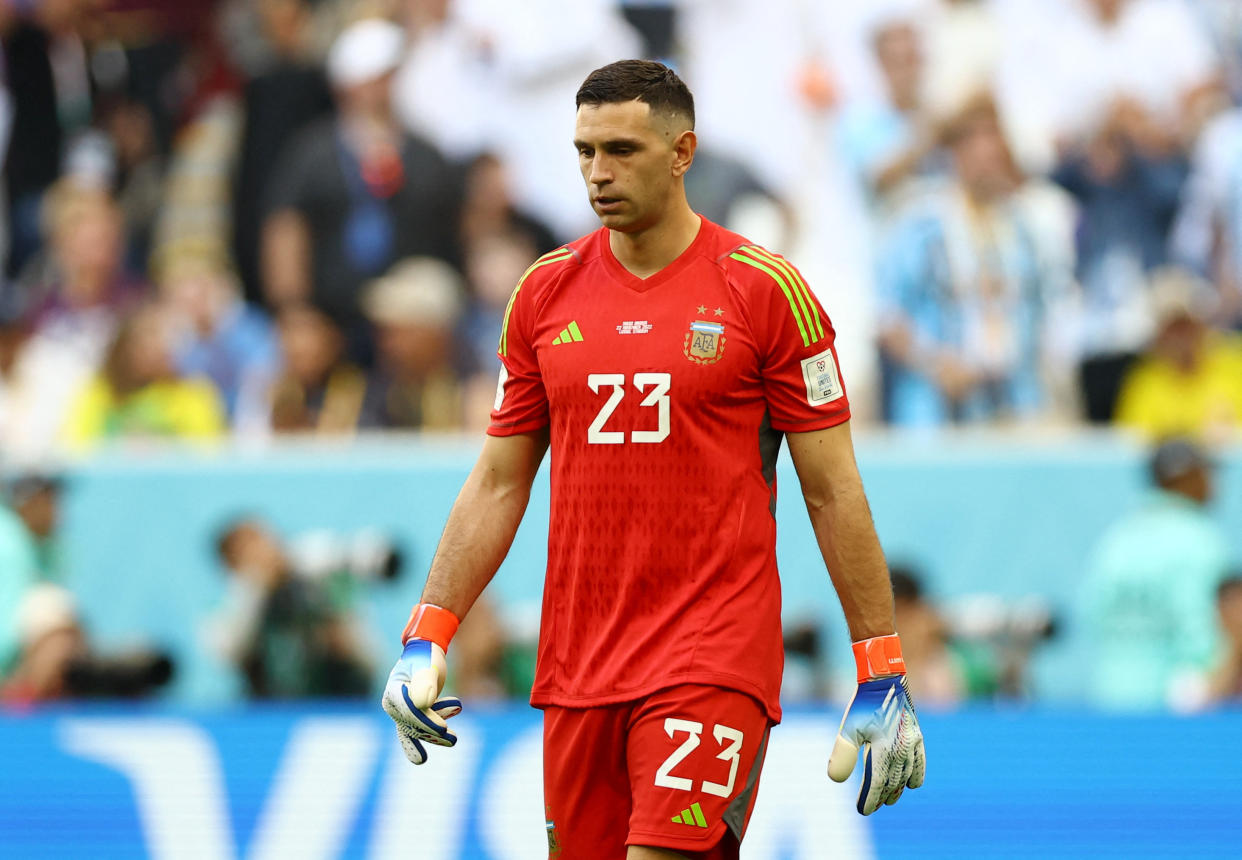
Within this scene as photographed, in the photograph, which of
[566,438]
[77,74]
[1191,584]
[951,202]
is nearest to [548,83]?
[951,202]

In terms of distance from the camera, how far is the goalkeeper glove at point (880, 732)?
420 centimetres

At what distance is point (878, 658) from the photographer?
4277mm

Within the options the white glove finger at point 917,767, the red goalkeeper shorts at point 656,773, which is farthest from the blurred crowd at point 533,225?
the white glove finger at point 917,767

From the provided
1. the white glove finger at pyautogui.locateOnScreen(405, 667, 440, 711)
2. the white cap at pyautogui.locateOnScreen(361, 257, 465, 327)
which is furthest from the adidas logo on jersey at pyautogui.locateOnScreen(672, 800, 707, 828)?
the white cap at pyautogui.locateOnScreen(361, 257, 465, 327)

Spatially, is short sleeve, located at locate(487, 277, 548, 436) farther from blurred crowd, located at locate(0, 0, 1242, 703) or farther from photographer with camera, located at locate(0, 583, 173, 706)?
photographer with camera, located at locate(0, 583, 173, 706)

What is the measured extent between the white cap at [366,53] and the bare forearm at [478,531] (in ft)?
23.3

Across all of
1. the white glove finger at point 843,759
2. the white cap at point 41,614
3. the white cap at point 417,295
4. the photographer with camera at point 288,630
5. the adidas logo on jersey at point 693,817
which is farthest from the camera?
the white cap at point 417,295

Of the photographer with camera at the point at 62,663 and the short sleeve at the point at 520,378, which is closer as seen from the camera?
the short sleeve at the point at 520,378

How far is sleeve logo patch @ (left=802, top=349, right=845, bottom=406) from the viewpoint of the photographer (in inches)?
→ 168

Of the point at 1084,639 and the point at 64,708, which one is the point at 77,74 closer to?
the point at 64,708

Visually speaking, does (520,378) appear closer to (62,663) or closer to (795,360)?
(795,360)

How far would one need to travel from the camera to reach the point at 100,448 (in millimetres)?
10312

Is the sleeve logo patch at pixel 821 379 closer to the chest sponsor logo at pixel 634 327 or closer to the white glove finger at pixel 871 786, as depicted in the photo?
the chest sponsor logo at pixel 634 327

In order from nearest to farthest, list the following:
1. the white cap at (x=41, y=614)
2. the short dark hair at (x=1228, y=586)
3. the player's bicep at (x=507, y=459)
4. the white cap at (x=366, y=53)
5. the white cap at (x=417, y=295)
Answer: the player's bicep at (x=507, y=459) → the short dark hair at (x=1228, y=586) → the white cap at (x=41, y=614) → the white cap at (x=417, y=295) → the white cap at (x=366, y=53)
